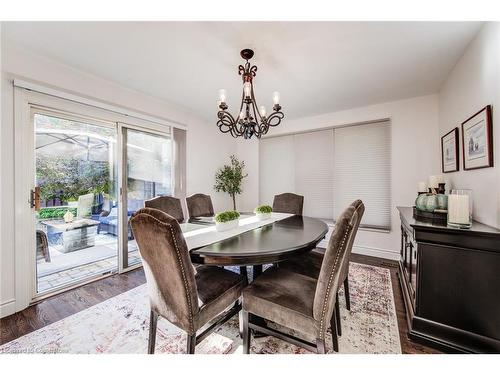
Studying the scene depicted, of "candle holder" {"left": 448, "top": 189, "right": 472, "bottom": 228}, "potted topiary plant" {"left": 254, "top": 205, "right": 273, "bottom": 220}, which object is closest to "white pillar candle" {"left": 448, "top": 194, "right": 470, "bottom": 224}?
"candle holder" {"left": 448, "top": 189, "right": 472, "bottom": 228}

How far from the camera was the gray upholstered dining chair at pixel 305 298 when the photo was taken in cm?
114

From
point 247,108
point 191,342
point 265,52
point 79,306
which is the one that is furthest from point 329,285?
point 79,306

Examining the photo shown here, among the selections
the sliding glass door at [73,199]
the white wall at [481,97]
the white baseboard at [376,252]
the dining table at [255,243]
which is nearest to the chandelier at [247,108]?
the dining table at [255,243]

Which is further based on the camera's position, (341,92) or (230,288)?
(341,92)

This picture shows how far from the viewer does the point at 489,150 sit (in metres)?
1.55

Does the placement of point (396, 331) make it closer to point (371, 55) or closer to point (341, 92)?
point (371, 55)

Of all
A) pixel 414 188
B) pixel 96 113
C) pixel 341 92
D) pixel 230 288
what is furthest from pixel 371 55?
pixel 96 113

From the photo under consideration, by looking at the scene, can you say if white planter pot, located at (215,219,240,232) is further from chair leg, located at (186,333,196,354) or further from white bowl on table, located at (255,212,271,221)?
chair leg, located at (186,333,196,354)

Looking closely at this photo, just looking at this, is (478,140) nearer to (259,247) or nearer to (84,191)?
(259,247)

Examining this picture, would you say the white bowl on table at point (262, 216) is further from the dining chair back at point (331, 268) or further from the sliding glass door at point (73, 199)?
the sliding glass door at point (73, 199)

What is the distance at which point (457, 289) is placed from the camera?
4.76 feet
